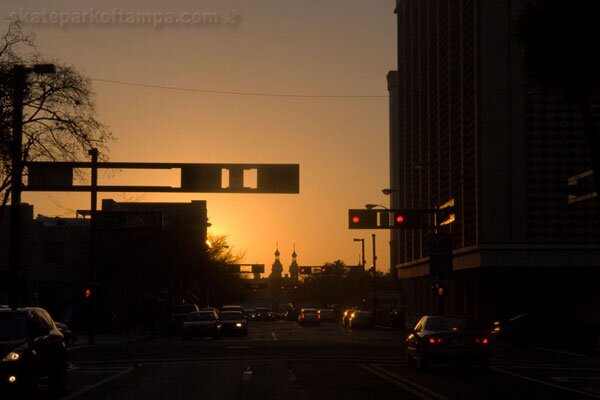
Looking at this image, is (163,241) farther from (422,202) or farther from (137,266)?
(422,202)

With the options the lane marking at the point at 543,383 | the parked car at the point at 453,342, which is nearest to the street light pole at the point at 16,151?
the parked car at the point at 453,342

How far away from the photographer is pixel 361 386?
71.3 ft

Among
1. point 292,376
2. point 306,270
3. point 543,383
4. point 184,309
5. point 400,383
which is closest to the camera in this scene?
point 400,383

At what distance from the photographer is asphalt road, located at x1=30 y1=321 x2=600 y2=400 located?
20.1 metres

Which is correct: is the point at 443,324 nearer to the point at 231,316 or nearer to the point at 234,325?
the point at 234,325

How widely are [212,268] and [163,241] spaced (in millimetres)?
17925

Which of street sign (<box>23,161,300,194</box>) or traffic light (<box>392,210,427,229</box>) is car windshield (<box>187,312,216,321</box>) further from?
street sign (<box>23,161,300,194</box>)

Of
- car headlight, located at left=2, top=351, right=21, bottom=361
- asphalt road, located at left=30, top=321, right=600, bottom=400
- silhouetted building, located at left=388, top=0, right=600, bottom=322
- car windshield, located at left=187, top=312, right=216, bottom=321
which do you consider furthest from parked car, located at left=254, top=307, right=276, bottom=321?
car headlight, located at left=2, top=351, right=21, bottom=361

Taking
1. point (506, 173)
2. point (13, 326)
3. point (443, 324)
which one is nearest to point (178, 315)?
point (506, 173)

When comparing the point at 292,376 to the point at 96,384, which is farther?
the point at 292,376

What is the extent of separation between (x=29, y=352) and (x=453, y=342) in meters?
11.9

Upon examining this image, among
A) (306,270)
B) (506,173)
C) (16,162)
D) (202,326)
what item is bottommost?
(202,326)

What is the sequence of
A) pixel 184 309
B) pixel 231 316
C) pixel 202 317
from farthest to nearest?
pixel 184 309 → pixel 231 316 → pixel 202 317

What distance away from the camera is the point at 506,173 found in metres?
58.3
